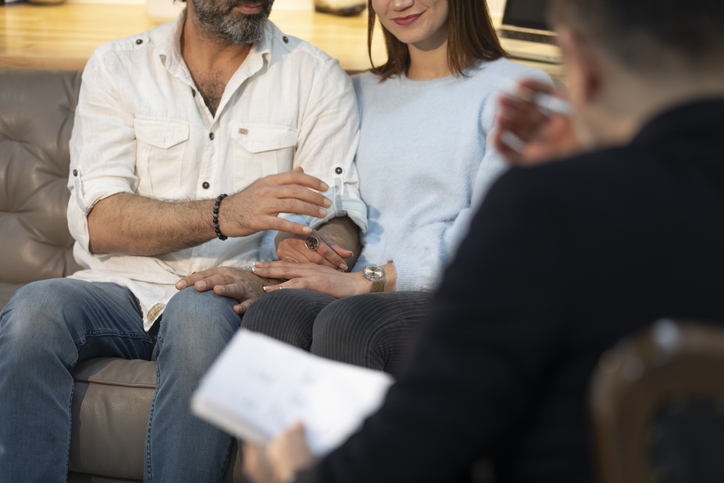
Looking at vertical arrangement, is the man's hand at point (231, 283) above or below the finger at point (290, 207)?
below

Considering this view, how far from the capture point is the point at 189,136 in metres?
1.70

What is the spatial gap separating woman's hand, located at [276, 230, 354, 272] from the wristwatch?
0.22ft

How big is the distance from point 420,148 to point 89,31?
2.11 meters

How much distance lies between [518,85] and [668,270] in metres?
0.29

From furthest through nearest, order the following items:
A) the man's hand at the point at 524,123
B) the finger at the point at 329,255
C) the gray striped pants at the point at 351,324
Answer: the finger at the point at 329,255, the gray striped pants at the point at 351,324, the man's hand at the point at 524,123

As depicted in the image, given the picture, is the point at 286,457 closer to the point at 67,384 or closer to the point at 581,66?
the point at 581,66

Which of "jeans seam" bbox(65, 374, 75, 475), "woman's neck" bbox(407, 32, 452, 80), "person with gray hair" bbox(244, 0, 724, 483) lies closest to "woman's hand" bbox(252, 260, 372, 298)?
"jeans seam" bbox(65, 374, 75, 475)

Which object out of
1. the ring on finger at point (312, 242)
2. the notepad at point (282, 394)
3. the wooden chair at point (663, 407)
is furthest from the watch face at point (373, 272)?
the wooden chair at point (663, 407)

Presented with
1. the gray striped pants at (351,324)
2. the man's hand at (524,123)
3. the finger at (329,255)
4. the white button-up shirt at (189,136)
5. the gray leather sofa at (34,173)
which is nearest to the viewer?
the man's hand at (524,123)

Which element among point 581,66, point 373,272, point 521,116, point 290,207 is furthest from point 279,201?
point 581,66

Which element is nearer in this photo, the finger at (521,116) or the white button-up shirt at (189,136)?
the finger at (521,116)

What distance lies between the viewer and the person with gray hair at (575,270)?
1.63 feet

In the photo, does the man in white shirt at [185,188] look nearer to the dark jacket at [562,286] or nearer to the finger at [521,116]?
the finger at [521,116]

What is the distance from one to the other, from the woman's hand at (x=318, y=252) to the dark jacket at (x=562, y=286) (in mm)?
1041
